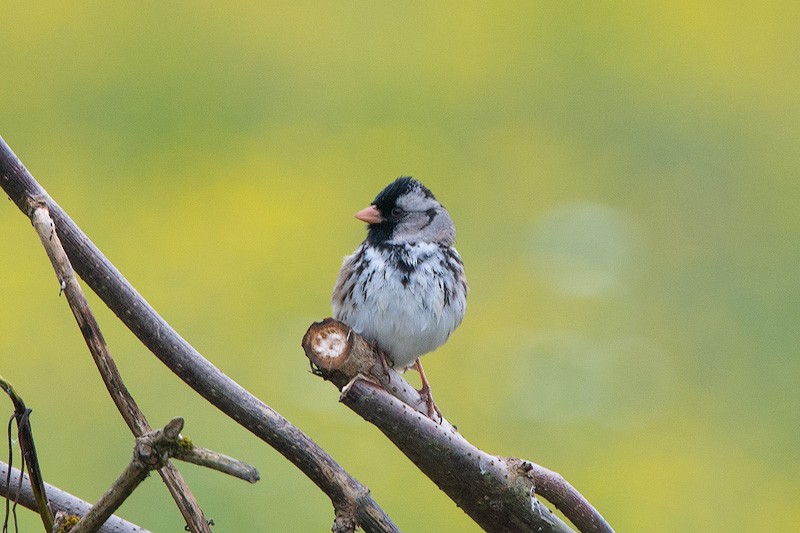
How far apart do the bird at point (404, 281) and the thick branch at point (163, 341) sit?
46 centimetres

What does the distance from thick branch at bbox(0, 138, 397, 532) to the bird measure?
0.46 meters

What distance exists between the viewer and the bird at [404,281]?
4.73 feet

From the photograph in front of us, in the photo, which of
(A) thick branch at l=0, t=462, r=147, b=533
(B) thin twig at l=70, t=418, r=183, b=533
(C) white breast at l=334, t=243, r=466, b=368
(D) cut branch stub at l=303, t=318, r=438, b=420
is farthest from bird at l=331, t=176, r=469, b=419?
(B) thin twig at l=70, t=418, r=183, b=533

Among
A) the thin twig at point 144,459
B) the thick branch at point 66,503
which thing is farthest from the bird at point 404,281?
the thin twig at point 144,459

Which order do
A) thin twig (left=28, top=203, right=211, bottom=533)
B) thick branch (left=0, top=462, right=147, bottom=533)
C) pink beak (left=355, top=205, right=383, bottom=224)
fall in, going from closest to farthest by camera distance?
1. thin twig (left=28, top=203, right=211, bottom=533)
2. thick branch (left=0, top=462, right=147, bottom=533)
3. pink beak (left=355, top=205, right=383, bottom=224)

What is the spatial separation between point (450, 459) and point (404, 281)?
0.48m

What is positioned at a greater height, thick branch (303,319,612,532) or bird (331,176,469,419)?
bird (331,176,469,419)

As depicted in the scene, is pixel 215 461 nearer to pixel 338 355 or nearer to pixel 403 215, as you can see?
pixel 338 355

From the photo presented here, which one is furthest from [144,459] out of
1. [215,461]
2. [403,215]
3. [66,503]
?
[403,215]

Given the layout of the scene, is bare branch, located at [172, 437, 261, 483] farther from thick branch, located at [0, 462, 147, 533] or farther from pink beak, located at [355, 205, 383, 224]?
pink beak, located at [355, 205, 383, 224]

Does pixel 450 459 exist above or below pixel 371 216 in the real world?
below

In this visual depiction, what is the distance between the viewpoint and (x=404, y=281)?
4.84 feet

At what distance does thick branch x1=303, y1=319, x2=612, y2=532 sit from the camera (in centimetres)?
101

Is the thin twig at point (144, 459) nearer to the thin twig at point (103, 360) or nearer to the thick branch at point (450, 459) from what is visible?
the thin twig at point (103, 360)
